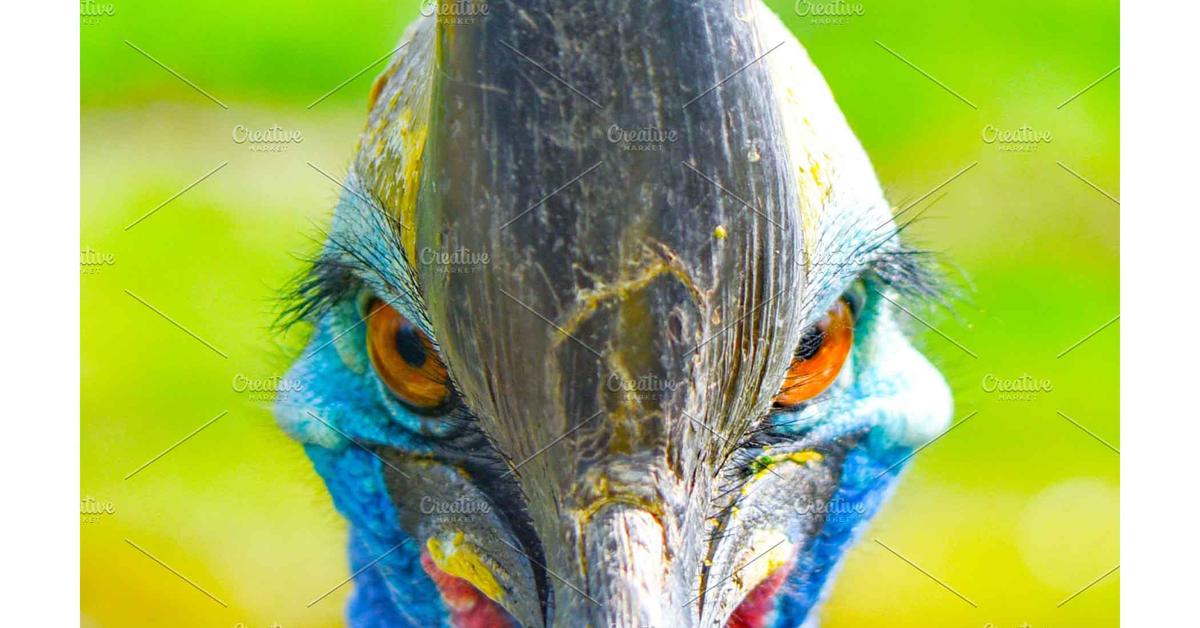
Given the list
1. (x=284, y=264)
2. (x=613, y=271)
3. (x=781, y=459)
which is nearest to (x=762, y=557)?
(x=781, y=459)

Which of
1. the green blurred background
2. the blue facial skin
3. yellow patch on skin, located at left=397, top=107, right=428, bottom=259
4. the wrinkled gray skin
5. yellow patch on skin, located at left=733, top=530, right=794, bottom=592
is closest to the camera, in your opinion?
the wrinkled gray skin

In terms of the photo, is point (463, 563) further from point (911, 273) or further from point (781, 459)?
point (911, 273)

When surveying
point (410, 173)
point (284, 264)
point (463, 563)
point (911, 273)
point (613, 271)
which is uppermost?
point (613, 271)

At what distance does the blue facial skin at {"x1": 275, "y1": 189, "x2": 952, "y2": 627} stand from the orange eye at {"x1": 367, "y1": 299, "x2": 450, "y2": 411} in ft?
0.07

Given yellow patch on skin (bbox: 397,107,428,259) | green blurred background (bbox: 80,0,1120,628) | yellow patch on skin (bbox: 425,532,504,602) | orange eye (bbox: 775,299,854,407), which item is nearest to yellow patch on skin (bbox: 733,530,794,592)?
orange eye (bbox: 775,299,854,407)

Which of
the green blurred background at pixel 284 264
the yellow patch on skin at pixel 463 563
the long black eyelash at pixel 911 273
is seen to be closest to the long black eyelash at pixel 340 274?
the yellow patch on skin at pixel 463 563

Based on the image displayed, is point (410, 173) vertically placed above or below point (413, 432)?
above

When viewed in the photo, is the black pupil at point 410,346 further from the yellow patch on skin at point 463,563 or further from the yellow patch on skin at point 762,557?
the yellow patch on skin at point 762,557

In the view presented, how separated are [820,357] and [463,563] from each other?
0.47 metres

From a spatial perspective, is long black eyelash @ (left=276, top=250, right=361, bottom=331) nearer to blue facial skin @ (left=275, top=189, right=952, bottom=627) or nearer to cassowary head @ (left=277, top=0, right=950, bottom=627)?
blue facial skin @ (left=275, top=189, right=952, bottom=627)

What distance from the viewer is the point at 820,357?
5.40 ft

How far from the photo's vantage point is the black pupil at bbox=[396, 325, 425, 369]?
161cm

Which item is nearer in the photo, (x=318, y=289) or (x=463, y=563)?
(x=463, y=563)

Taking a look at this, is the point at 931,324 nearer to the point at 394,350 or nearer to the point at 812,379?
the point at 812,379
